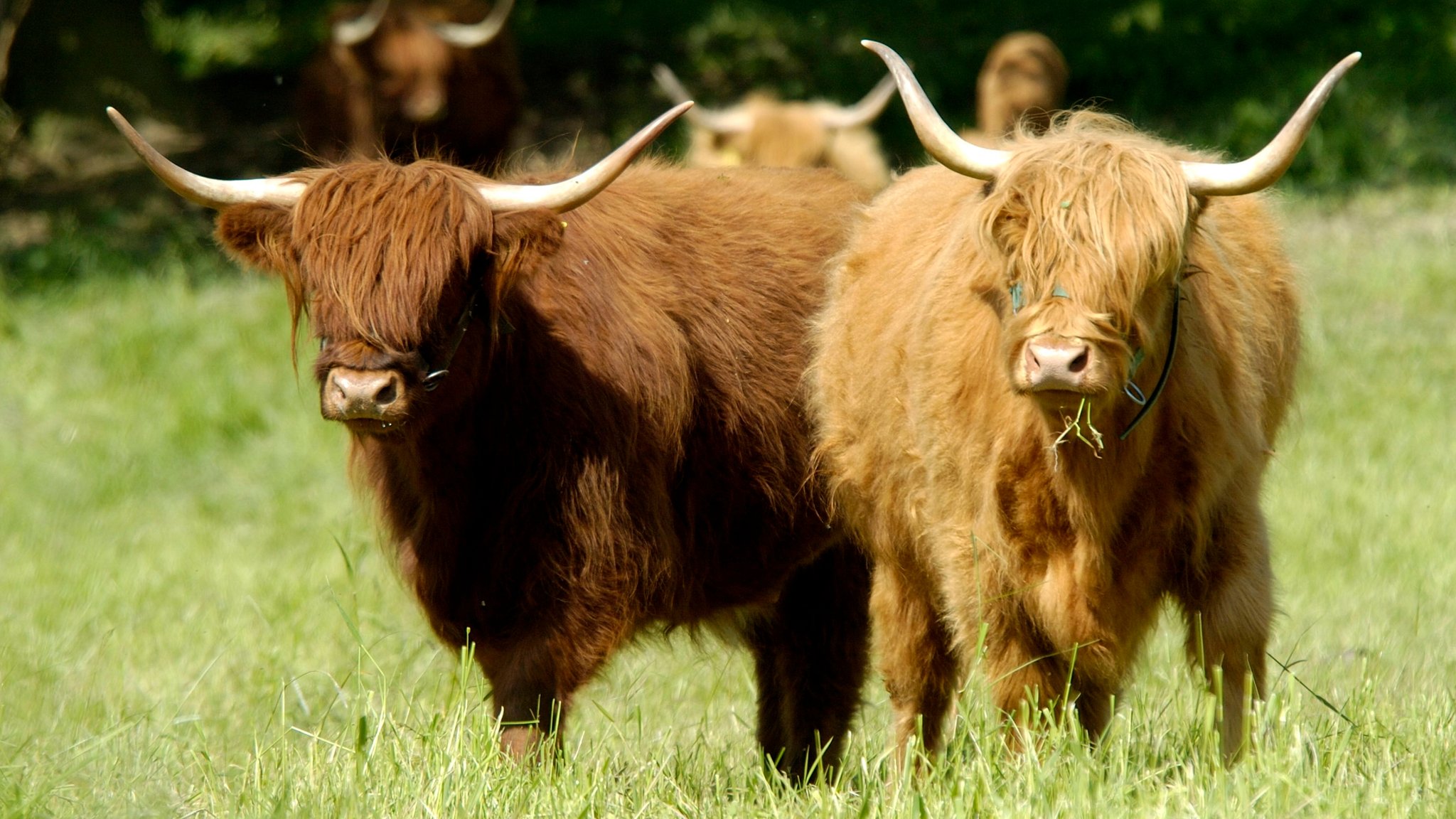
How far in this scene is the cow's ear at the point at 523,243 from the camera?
4691 millimetres

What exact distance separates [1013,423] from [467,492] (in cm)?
153

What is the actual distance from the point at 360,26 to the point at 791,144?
4541 millimetres

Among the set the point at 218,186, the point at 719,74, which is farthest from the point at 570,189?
the point at 719,74

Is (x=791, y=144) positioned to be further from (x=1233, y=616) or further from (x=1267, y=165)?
(x=1233, y=616)

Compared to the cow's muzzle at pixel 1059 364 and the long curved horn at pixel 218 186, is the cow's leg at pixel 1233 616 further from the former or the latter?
the long curved horn at pixel 218 186

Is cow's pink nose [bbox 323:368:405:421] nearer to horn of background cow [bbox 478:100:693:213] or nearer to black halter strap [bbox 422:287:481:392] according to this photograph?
black halter strap [bbox 422:287:481:392]

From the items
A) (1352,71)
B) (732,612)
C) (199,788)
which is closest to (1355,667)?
(732,612)

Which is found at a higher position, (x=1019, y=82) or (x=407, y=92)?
(x=1019, y=82)

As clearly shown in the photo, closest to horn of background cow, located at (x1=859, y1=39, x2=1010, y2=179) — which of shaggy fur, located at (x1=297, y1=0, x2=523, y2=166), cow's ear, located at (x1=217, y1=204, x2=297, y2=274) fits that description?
cow's ear, located at (x1=217, y1=204, x2=297, y2=274)

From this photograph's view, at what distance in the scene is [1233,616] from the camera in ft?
13.8

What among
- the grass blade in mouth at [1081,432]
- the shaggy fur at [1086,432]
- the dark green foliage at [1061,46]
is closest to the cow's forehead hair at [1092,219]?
the shaggy fur at [1086,432]

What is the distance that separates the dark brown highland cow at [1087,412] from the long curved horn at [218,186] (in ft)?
5.61

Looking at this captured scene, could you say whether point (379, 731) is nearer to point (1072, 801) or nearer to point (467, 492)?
point (467, 492)

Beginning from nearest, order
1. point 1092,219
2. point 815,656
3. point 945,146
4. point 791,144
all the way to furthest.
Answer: point 1092,219, point 945,146, point 815,656, point 791,144
